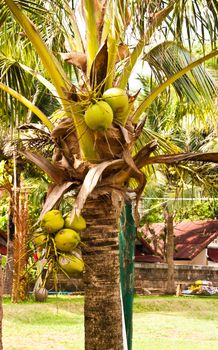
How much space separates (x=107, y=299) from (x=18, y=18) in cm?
216

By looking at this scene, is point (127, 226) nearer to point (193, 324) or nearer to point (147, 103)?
point (147, 103)

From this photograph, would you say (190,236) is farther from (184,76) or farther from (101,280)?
(101,280)

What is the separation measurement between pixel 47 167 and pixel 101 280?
0.93 m

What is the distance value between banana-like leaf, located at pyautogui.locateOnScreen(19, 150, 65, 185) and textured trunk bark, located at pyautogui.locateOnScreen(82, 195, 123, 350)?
304 mm

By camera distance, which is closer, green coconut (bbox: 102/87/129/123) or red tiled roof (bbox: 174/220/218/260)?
green coconut (bbox: 102/87/129/123)

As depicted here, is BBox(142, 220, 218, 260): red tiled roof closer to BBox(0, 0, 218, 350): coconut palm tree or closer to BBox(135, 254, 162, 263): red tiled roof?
BBox(135, 254, 162, 263): red tiled roof

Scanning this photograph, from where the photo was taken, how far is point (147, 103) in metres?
5.69

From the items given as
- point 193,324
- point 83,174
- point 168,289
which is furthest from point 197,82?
point 168,289

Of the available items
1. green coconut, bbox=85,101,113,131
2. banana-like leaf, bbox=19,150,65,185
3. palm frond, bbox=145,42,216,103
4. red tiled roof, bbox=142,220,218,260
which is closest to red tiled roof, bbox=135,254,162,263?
red tiled roof, bbox=142,220,218,260

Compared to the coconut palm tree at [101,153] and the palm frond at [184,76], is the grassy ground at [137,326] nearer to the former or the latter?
the palm frond at [184,76]

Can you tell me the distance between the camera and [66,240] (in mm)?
3459

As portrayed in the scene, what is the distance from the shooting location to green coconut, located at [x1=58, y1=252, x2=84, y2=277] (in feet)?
11.5

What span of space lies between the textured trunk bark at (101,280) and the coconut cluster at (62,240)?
1390mm

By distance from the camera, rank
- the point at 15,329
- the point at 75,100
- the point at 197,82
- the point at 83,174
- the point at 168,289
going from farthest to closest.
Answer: the point at 168,289, the point at 15,329, the point at 197,82, the point at 83,174, the point at 75,100
